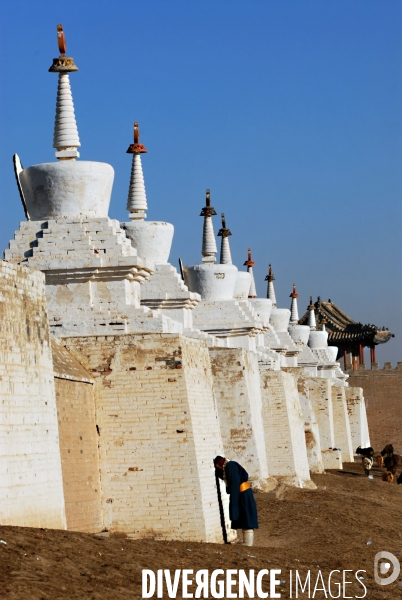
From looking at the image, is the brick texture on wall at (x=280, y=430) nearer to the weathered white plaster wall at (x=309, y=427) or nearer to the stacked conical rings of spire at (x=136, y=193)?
the weathered white plaster wall at (x=309, y=427)

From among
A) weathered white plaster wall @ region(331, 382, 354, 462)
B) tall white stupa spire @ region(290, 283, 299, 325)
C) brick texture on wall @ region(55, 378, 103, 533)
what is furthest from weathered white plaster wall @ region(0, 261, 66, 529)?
tall white stupa spire @ region(290, 283, 299, 325)

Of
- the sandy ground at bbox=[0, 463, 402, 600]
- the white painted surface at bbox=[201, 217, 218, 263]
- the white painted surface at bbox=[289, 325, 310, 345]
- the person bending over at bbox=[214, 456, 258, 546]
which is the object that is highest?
the white painted surface at bbox=[201, 217, 218, 263]

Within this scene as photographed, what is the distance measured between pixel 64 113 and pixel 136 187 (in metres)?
3.82

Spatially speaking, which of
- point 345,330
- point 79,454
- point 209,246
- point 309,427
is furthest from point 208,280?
point 345,330

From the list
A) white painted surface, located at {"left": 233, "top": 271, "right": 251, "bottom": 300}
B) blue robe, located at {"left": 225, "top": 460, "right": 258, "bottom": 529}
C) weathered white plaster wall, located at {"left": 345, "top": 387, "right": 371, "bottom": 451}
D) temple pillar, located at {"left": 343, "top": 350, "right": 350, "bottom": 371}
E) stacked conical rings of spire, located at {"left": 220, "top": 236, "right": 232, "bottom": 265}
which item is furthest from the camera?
temple pillar, located at {"left": 343, "top": 350, "right": 350, "bottom": 371}

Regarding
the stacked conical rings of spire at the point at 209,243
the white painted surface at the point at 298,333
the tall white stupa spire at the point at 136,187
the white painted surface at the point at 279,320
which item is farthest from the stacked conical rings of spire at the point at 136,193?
the white painted surface at the point at 298,333

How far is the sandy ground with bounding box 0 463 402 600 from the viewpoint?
1103 cm

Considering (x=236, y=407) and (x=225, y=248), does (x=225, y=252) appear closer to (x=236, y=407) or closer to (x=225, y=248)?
(x=225, y=248)

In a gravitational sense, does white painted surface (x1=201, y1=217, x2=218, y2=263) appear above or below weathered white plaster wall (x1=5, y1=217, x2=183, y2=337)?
above

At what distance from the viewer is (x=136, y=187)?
21500mm

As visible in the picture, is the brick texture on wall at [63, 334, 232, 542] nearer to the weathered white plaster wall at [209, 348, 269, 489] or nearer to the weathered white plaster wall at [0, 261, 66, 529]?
the weathered white plaster wall at [0, 261, 66, 529]

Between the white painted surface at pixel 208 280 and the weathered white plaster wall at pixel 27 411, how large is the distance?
11.5m

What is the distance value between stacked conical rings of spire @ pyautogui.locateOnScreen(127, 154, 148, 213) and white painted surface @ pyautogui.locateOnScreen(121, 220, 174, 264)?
33 centimetres

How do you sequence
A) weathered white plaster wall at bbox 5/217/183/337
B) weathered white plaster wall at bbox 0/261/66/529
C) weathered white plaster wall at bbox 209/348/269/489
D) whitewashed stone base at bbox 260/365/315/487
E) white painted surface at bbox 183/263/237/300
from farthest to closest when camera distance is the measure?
1. whitewashed stone base at bbox 260/365/315/487
2. white painted surface at bbox 183/263/237/300
3. weathered white plaster wall at bbox 209/348/269/489
4. weathered white plaster wall at bbox 5/217/183/337
5. weathered white plaster wall at bbox 0/261/66/529
